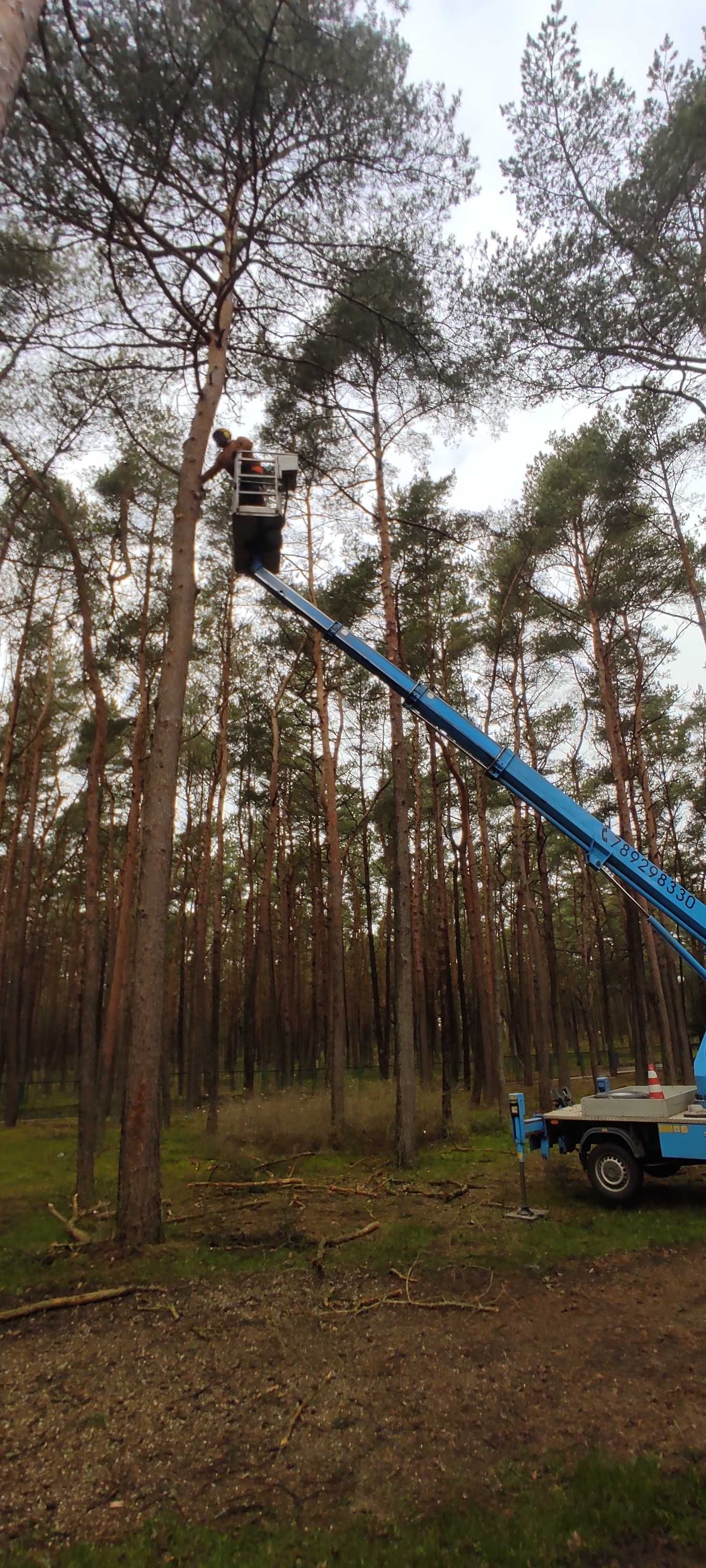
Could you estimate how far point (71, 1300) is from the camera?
5355 mm

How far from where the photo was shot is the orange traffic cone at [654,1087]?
25.7 feet

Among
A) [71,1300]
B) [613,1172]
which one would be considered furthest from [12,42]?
[613,1172]

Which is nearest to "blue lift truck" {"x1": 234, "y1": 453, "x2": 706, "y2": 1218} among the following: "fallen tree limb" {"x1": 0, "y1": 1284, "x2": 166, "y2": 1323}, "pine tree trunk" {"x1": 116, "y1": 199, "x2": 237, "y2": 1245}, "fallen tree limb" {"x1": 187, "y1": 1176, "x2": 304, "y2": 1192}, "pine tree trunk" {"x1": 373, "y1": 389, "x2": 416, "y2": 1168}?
"pine tree trunk" {"x1": 116, "y1": 199, "x2": 237, "y2": 1245}

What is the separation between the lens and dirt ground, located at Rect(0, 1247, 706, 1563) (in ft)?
10.5

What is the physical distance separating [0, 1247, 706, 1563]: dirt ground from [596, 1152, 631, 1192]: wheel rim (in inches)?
80.1

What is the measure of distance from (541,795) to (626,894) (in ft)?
5.00

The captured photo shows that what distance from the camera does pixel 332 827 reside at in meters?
14.0

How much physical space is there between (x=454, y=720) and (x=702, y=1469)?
19.2 ft

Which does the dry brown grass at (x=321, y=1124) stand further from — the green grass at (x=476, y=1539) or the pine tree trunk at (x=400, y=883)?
the green grass at (x=476, y=1539)

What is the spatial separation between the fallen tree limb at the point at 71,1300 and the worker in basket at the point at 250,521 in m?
6.17

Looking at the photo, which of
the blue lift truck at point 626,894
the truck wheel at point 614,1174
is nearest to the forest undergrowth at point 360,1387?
the truck wheel at point 614,1174

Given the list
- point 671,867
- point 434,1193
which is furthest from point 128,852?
point 671,867

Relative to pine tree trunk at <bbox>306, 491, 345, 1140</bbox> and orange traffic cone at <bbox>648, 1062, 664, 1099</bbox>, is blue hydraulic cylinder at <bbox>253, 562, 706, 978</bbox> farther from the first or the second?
pine tree trunk at <bbox>306, 491, 345, 1140</bbox>

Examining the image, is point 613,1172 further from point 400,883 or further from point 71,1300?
point 71,1300
